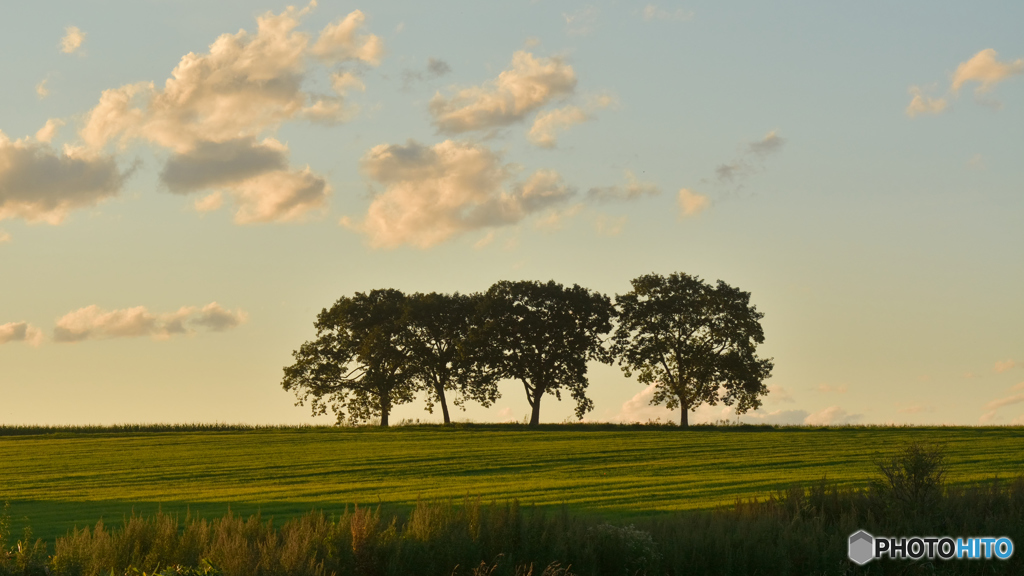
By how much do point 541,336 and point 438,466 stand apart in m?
31.5

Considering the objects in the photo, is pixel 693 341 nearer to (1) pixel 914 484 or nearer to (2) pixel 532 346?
(2) pixel 532 346

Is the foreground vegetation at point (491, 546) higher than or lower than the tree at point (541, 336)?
lower

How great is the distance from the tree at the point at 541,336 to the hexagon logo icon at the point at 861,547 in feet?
176

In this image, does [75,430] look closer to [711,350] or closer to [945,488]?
[711,350]

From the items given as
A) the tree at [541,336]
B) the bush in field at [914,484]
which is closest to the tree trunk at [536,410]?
the tree at [541,336]

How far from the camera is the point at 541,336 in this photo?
73688 mm

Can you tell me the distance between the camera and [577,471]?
→ 129 feet

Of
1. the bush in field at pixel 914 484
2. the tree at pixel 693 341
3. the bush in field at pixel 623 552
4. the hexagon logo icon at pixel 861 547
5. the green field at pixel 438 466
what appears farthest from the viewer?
the tree at pixel 693 341

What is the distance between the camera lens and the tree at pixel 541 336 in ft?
240

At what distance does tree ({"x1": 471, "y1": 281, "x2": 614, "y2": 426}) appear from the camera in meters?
73.1

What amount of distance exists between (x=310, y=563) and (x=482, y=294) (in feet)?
208

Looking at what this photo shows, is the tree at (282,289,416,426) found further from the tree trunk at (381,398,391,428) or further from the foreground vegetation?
the foreground vegetation

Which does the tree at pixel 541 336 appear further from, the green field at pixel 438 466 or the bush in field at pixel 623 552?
the bush in field at pixel 623 552

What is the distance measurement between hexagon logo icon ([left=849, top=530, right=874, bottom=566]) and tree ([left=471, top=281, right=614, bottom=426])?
53653 millimetres
